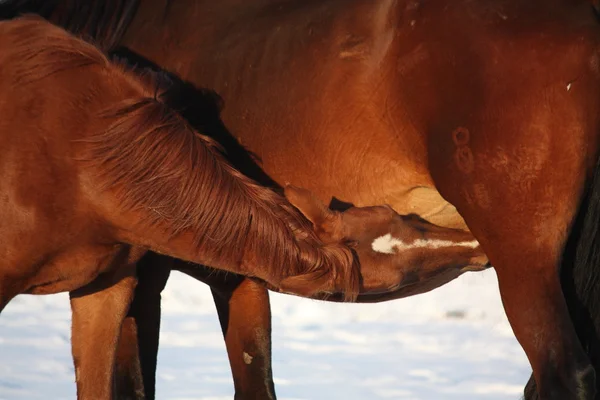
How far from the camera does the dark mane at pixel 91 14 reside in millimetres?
4840

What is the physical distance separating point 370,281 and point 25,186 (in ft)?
A: 3.62

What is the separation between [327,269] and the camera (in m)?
3.59

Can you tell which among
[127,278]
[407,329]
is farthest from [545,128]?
[407,329]

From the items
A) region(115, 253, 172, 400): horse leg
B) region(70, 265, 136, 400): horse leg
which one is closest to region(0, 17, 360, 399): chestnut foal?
region(70, 265, 136, 400): horse leg

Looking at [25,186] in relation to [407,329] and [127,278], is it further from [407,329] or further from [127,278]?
[407,329]

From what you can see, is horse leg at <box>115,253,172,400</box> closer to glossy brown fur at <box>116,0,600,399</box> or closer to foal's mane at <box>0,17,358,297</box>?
glossy brown fur at <box>116,0,600,399</box>

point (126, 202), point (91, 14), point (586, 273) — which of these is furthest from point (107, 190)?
point (586, 273)

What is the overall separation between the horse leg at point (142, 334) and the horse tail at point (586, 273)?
5.32 ft

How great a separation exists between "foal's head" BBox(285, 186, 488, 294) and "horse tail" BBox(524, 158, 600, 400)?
311 millimetres

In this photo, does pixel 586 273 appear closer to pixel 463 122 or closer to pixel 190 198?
pixel 463 122

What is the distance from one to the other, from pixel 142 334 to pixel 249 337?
47 cm

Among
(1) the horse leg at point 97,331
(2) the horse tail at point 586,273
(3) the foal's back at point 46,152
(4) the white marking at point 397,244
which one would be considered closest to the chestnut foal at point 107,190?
(3) the foal's back at point 46,152

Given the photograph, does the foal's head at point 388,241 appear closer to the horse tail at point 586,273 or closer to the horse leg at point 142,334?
the horse tail at point 586,273

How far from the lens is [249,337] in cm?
474
